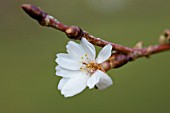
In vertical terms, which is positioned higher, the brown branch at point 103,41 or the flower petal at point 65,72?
the brown branch at point 103,41

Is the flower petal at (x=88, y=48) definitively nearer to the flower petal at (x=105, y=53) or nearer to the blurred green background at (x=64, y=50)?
the flower petal at (x=105, y=53)

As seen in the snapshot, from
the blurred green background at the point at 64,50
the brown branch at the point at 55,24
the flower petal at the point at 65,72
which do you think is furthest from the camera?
the blurred green background at the point at 64,50

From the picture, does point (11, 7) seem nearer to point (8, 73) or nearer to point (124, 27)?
Answer: point (8, 73)

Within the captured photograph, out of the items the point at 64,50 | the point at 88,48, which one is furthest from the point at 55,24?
the point at 64,50

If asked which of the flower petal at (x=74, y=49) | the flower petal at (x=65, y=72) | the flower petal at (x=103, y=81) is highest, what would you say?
the flower petal at (x=74, y=49)

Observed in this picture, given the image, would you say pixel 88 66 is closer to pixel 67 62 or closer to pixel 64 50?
pixel 67 62

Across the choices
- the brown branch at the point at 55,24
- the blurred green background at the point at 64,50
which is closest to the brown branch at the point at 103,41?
the brown branch at the point at 55,24

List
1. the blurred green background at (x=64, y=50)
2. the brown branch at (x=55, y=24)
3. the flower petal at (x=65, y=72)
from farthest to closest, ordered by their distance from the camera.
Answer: the blurred green background at (x=64, y=50) → the flower petal at (x=65, y=72) → the brown branch at (x=55, y=24)

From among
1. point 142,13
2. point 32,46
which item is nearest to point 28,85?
point 32,46
